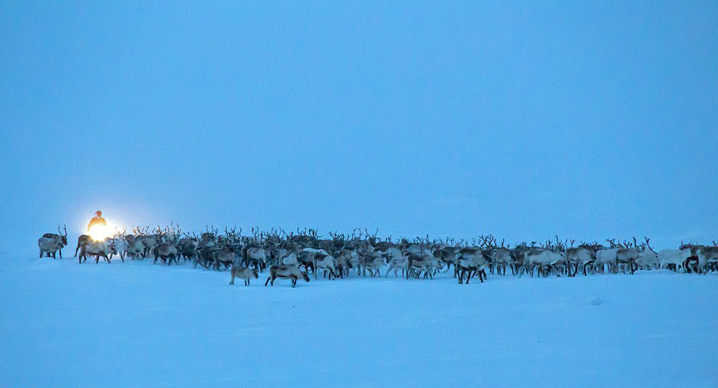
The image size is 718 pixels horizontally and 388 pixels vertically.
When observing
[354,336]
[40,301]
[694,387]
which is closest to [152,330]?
[354,336]

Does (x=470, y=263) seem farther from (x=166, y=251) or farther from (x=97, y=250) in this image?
(x=97, y=250)

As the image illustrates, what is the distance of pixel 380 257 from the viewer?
17.4m

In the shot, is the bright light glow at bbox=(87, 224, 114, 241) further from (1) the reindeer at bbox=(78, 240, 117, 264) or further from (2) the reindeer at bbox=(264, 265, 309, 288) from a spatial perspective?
(2) the reindeer at bbox=(264, 265, 309, 288)

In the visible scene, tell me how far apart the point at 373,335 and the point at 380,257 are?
27.0 feet

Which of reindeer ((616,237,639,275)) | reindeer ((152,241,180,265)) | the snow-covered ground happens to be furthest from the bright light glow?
reindeer ((616,237,639,275))

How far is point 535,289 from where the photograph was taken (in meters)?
13.1

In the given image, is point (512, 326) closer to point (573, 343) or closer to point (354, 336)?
point (573, 343)

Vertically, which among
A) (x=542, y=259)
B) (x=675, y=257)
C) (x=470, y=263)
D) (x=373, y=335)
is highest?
(x=675, y=257)

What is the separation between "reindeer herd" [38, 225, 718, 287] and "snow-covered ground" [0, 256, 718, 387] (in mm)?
1365

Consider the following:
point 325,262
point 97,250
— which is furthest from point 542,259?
point 97,250

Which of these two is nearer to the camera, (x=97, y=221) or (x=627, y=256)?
(x=627, y=256)

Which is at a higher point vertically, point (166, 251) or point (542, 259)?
point (542, 259)

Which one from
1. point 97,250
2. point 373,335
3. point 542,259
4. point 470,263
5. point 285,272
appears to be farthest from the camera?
point 97,250

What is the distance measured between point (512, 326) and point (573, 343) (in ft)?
4.18
